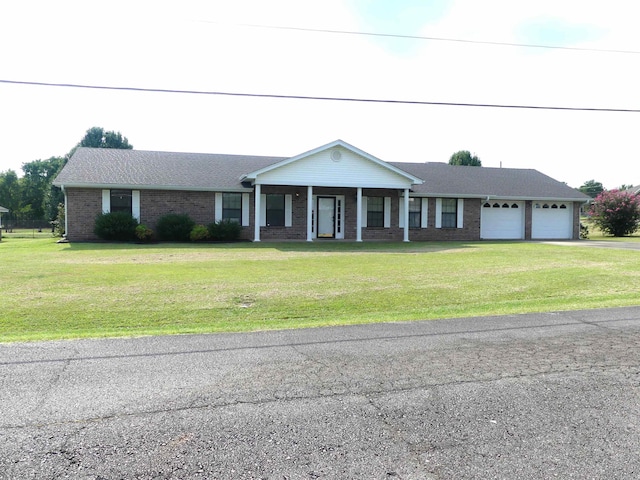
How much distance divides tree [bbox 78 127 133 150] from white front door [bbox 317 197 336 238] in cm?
3730

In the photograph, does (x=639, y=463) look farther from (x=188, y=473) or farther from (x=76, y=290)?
(x=76, y=290)

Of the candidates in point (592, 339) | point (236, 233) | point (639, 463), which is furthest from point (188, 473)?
point (236, 233)

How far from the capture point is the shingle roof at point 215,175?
75.5 ft

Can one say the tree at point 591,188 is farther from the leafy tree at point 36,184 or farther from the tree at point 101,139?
the leafy tree at point 36,184

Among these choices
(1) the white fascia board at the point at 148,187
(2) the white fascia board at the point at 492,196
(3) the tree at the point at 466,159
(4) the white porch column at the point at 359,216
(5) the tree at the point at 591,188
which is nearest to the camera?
(1) the white fascia board at the point at 148,187

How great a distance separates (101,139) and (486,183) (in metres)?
42.7

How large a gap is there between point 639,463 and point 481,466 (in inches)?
40.4

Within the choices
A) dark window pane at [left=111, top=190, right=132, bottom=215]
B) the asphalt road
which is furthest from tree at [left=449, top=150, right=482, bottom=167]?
the asphalt road

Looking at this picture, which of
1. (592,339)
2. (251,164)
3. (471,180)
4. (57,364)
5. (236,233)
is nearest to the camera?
(57,364)

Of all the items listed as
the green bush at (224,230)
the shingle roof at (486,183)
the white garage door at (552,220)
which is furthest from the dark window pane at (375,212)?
the white garage door at (552,220)

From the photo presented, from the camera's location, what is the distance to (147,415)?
149 inches

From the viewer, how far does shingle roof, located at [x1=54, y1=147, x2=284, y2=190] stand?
22719 mm

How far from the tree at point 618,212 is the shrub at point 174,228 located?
92.7 ft

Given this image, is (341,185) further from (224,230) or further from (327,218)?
(224,230)
